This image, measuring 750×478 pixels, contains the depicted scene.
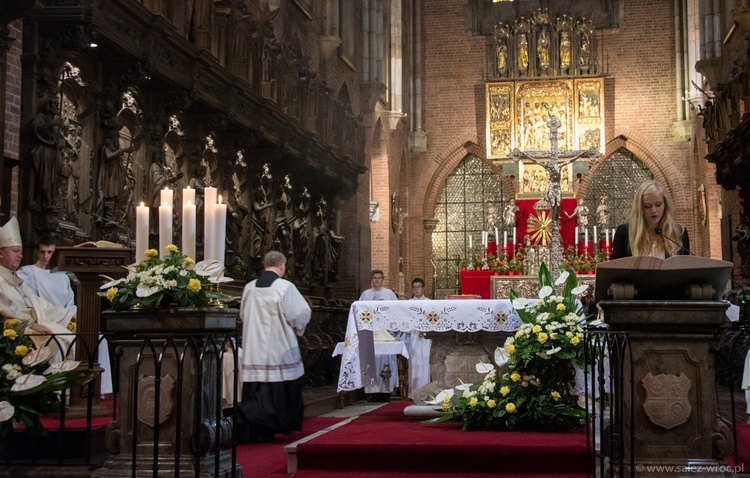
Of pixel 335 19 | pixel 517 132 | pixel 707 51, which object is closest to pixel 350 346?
pixel 335 19

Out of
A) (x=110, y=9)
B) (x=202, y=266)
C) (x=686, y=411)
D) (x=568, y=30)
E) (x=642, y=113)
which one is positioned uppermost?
(x=568, y=30)

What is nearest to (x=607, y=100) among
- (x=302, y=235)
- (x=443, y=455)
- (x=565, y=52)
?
(x=565, y=52)

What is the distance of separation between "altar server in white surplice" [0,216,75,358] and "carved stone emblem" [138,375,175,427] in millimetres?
1631

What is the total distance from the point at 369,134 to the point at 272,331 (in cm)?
1517

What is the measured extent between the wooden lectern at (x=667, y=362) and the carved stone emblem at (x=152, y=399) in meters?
2.39

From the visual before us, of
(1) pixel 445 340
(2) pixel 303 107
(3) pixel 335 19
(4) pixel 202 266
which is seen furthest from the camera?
(3) pixel 335 19

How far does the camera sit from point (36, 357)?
19.1ft

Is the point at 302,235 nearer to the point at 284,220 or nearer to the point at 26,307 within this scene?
the point at 284,220

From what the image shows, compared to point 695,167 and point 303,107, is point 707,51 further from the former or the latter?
point 303,107

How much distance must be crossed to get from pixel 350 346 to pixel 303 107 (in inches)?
339

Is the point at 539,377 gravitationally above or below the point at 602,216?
below

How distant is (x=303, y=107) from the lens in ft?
57.0

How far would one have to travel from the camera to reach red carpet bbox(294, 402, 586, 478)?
20.5ft

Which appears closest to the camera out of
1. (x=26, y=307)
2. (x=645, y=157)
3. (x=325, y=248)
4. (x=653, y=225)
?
(x=653, y=225)
